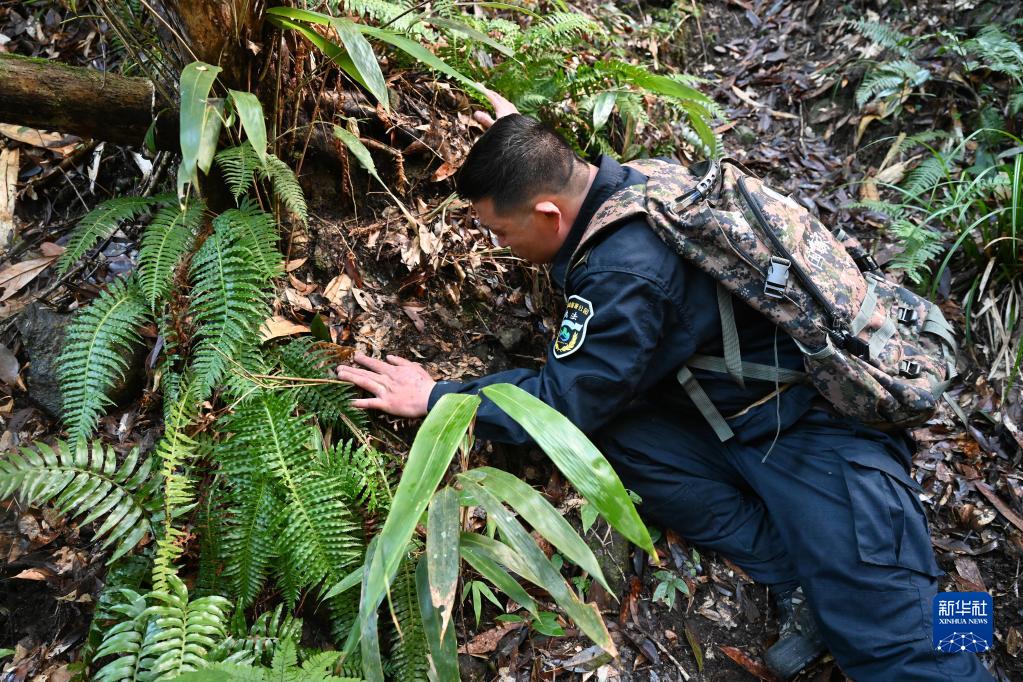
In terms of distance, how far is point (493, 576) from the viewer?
7.32 ft

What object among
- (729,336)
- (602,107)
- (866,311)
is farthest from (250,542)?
(602,107)

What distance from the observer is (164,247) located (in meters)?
2.81

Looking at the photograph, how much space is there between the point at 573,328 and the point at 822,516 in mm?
1382

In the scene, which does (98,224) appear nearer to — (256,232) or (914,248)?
(256,232)

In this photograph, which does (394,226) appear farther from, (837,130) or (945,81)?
(945,81)

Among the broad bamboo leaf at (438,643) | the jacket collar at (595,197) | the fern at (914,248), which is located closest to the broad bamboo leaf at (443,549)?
the broad bamboo leaf at (438,643)

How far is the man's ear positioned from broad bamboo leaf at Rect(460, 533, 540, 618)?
4.93ft

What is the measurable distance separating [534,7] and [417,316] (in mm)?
2721

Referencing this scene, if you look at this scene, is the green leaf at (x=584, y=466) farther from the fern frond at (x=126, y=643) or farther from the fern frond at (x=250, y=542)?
the fern frond at (x=126, y=643)

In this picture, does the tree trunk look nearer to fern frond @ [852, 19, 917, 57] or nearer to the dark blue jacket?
the dark blue jacket

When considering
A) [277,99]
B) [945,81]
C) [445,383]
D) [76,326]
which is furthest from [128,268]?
[945,81]

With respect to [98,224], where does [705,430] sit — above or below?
below

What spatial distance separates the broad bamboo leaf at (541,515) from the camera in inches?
74.3

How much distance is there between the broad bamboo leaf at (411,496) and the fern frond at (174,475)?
0.90 meters
